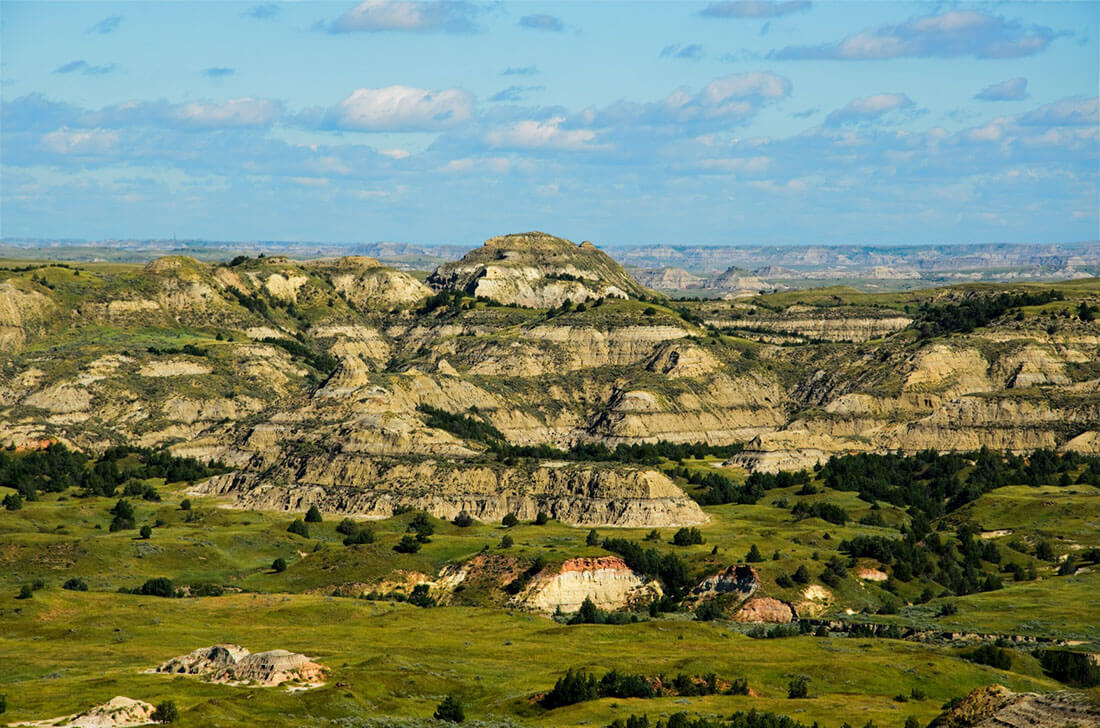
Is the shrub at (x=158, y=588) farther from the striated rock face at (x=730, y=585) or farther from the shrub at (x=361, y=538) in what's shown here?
the striated rock face at (x=730, y=585)

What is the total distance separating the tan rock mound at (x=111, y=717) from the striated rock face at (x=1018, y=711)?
46.4m

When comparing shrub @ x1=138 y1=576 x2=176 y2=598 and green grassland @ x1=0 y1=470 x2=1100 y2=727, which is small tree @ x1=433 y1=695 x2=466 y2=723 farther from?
shrub @ x1=138 y1=576 x2=176 y2=598

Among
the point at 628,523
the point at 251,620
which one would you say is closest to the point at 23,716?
the point at 251,620

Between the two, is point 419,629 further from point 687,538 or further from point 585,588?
point 687,538

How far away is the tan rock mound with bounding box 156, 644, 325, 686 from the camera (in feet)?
345

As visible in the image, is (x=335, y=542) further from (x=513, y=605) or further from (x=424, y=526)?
(x=513, y=605)

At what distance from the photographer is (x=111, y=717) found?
9138cm

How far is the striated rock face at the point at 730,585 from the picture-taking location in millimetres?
152000

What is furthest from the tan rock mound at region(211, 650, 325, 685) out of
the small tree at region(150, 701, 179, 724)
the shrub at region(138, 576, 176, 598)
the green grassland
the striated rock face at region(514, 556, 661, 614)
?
the striated rock face at region(514, 556, 661, 614)

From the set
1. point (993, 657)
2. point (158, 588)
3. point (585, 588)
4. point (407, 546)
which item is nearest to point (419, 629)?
point (585, 588)

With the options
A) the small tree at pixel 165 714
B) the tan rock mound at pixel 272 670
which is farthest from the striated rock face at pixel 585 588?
the small tree at pixel 165 714

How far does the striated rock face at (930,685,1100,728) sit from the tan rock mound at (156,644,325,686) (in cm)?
4300

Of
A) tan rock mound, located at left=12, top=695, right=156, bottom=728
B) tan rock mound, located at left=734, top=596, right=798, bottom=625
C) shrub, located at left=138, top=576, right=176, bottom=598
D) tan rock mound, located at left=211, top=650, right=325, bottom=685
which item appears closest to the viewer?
tan rock mound, located at left=12, top=695, right=156, bottom=728

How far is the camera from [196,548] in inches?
6781
